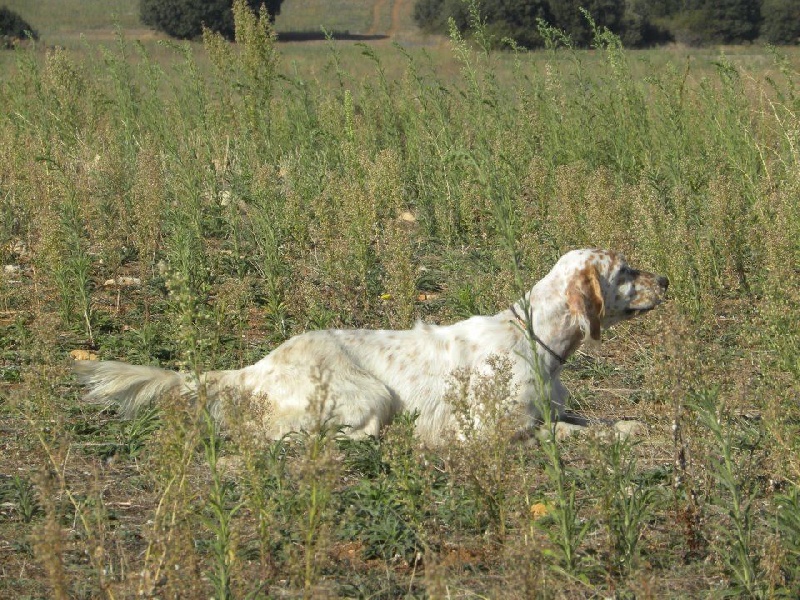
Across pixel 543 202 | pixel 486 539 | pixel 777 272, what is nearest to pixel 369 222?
pixel 543 202

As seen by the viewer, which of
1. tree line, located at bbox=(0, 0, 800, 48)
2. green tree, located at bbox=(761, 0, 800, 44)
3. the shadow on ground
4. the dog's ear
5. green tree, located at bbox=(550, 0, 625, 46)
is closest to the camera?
the dog's ear

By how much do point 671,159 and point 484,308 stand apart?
2.50 meters

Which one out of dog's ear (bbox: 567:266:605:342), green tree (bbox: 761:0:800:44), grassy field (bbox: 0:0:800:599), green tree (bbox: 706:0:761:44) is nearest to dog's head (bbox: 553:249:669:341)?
dog's ear (bbox: 567:266:605:342)

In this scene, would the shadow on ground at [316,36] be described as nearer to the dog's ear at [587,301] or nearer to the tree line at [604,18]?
the tree line at [604,18]

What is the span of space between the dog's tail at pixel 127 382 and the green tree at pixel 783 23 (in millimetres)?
45202

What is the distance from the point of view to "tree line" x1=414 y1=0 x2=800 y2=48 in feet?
149

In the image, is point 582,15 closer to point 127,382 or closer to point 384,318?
point 384,318

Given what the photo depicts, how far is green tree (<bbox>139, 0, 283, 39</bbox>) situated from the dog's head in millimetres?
44790

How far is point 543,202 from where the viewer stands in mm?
8695

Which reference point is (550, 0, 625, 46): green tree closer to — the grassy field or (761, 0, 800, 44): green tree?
(761, 0, 800, 44): green tree

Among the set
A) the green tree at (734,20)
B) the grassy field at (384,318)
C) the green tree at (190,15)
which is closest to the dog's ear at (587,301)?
the grassy field at (384,318)

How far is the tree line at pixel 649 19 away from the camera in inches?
1791

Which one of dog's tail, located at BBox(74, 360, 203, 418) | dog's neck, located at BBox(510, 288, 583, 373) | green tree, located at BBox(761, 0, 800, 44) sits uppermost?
green tree, located at BBox(761, 0, 800, 44)

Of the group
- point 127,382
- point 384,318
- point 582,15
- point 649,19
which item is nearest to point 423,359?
point 384,318
